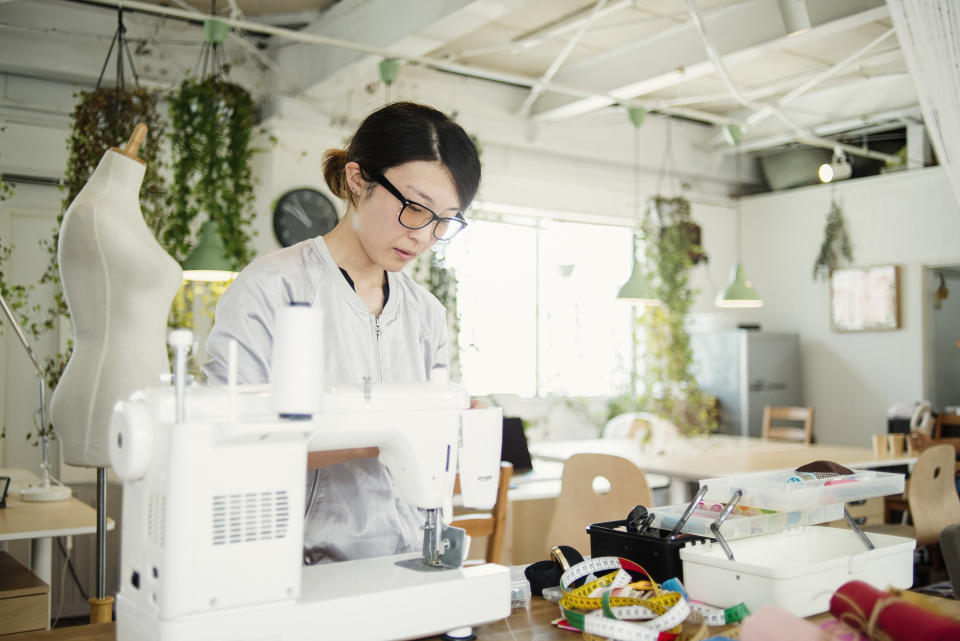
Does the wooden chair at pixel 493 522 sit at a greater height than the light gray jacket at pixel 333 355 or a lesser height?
lesser

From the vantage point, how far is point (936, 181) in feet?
23.2

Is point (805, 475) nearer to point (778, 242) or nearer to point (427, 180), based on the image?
point (427, 180)

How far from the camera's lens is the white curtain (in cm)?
206

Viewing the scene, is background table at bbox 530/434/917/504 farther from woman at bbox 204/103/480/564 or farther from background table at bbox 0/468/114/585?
woman at bbox 204/103/480/564

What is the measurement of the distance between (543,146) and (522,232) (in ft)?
2.53

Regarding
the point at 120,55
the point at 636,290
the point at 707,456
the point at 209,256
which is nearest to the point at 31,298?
the point at 120,55

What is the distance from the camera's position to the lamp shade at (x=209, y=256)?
13.0ft

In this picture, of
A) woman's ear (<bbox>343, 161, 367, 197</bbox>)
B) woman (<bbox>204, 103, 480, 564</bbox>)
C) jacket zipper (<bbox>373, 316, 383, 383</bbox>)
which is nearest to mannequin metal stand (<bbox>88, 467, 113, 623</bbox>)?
woman (<bbox>204, 103, 480, 564</bbox>)

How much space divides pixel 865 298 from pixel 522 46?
4307 millimetres

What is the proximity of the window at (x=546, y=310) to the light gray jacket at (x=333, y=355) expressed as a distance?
16.5 ft

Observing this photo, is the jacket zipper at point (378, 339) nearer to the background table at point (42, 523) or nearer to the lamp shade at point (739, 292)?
the background table at point (42, 523)

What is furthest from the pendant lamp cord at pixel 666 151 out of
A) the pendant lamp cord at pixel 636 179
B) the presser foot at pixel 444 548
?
the presser foot at pixel 444 548

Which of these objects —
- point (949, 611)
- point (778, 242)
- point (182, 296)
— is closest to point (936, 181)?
point (778, 242)

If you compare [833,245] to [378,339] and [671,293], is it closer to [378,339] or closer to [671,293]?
[671,293]
